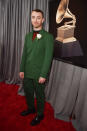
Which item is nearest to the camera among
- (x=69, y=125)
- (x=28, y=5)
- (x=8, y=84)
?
(x=69, y=125)

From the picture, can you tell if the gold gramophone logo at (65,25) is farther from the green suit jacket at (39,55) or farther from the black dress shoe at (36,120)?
the black dress shoe at (36,120)

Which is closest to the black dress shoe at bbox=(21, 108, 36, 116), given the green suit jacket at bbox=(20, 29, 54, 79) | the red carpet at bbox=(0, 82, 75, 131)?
the red carpet at bbox=(0, 82, 75, 131)

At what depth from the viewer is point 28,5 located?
2.96 metres

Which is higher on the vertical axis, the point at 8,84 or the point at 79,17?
the point at 79,17

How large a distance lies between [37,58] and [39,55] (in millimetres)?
49

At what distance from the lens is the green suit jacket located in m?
1.70

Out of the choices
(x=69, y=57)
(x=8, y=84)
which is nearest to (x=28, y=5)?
(x=69, y=57)

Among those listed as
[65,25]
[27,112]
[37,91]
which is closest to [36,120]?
[27,112]

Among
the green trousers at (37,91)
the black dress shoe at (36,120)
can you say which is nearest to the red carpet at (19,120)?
the black dress shoe at (36,120)

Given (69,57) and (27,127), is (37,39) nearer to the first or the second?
(69,57)

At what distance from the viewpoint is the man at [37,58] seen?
1.71m

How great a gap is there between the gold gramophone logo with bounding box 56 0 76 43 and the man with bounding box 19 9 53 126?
1.00 feet

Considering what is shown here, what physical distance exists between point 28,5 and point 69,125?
8.48 ft

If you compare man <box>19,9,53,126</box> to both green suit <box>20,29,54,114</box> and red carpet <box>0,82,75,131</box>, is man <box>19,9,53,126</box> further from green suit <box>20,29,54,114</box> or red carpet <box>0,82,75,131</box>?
red carpet <box>0,82,75,131</box>
